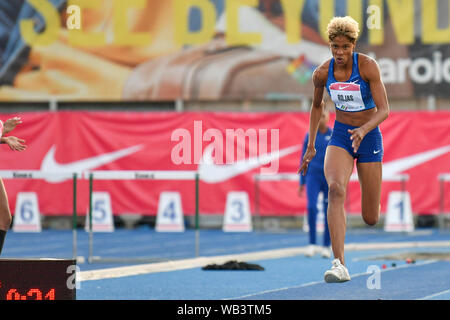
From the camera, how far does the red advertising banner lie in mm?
21469

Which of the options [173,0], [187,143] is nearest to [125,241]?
[187,143]

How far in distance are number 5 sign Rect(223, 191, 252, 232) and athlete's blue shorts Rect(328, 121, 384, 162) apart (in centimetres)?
1258

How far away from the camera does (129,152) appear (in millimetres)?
22047

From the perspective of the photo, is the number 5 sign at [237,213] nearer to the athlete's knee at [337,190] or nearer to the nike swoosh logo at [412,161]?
A: the nike swoosh logo at [412,161]

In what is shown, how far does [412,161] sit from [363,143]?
13201 mm

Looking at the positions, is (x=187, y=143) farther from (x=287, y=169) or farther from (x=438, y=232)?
(x=438, y=232)

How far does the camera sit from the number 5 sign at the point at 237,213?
21.3 m

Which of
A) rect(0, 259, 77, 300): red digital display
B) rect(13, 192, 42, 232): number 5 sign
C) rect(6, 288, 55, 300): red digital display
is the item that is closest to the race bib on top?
rect(0, 259, 77, 300): red digital display

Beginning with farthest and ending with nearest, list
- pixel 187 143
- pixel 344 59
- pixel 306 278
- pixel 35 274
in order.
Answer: pixel 187 143 → pixel 306 278 → pixel 344 59 → pixel 35 274

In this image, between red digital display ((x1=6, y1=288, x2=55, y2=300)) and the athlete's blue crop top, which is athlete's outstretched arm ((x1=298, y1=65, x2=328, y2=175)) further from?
red digital display ((x1=6, y1=288, x2=55, y2=300))

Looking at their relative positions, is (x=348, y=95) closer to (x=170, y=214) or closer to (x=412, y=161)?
(x=170, y=214)

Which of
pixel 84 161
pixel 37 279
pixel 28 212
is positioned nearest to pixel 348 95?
pixel 37 279

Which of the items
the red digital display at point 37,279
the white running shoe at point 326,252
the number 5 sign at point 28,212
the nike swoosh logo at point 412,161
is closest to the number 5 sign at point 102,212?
the number 5 sign at point 28,212

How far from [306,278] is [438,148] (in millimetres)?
10176
